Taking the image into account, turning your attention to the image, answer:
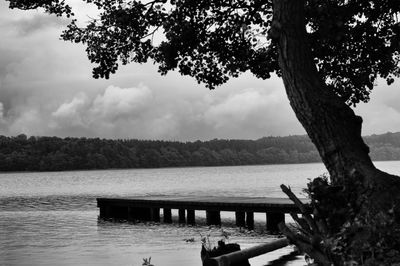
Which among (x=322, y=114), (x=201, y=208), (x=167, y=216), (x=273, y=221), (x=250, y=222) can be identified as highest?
(x=322, y=114)

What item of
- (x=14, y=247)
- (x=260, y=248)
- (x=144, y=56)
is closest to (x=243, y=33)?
(x=144, y=56)

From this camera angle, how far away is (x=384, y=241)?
9.04 meters

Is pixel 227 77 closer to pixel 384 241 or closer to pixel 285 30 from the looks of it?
pixel 285 30

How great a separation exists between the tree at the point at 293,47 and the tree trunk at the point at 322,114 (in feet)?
0.06

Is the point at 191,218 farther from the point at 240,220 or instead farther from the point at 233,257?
the point at 233,257

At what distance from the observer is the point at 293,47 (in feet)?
34.7

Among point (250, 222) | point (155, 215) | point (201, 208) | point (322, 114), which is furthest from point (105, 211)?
point (322, 114)

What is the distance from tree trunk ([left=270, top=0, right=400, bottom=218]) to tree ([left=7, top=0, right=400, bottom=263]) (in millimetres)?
18

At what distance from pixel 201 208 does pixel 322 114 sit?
21487 mm

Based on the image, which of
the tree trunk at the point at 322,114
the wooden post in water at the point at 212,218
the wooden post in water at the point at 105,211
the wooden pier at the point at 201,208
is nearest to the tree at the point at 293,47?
the tree trunk at the point at 322,114

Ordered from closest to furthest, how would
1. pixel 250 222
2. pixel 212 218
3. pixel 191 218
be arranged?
1. pixel 250 222
2. pixel 212 218
3. pixel 191 218

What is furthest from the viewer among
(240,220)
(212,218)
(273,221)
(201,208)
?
(212,218)

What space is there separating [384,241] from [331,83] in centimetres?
1123

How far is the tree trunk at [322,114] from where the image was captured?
32.5 ft
